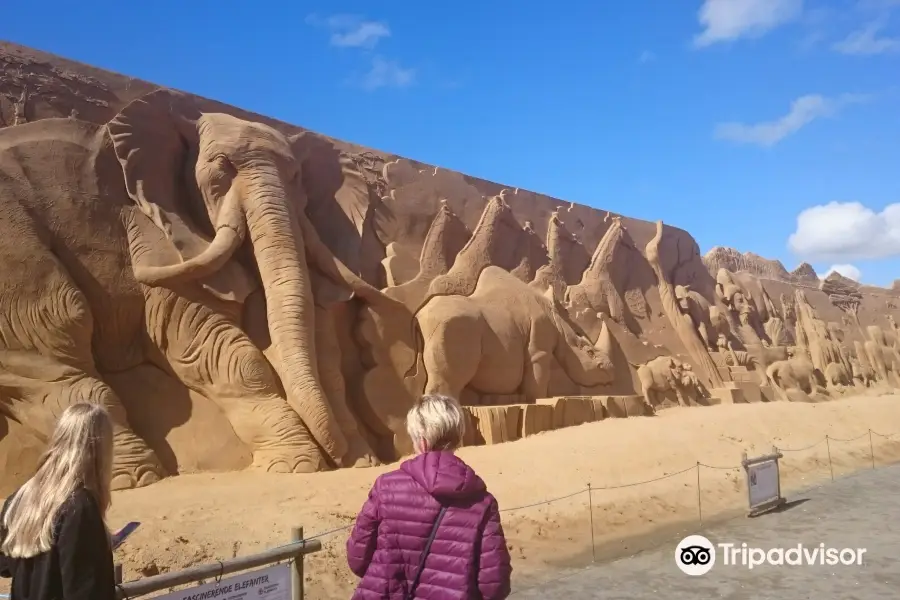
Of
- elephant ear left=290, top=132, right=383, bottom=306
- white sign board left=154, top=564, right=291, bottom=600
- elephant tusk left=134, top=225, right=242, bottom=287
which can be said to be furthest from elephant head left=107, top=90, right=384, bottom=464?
white sign board left=154, top=564, right=291, bottom=600

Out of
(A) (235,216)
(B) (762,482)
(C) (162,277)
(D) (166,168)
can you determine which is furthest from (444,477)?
(D) (166,168)

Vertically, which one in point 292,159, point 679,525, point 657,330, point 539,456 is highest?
point 292,159

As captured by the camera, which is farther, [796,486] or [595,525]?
[796,486]

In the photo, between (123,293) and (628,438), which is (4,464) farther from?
(628,438)

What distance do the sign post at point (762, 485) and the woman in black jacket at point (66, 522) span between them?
282 inches

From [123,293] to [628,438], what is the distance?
6877 mm

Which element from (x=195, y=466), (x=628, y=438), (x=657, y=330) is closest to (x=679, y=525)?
(x=628, y=438)

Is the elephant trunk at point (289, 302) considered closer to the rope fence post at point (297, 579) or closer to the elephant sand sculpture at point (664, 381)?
the rope fence post at point (297, 579)

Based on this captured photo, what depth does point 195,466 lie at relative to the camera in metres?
8.37

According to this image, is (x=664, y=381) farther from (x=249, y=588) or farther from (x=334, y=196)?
(x=249, y=588)

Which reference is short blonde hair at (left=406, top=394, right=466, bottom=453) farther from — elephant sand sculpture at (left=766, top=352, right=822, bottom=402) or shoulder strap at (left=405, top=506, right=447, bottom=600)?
elephant sand sculpture at (left=766, top=352, right=822, bottom=402)

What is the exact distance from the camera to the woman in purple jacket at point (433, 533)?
2.34 metres

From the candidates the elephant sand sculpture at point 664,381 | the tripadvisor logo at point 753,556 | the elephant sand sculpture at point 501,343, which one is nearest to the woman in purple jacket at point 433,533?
the tripadvisor logo at point 753,556

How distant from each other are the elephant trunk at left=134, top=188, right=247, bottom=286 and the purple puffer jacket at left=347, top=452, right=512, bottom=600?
7.05 meters
